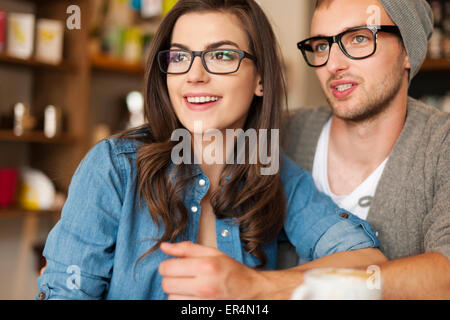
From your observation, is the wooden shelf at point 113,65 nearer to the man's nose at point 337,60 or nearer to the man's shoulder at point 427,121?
the man's nose at point 337,60

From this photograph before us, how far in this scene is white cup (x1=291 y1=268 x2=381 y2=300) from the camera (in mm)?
799

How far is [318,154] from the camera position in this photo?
1.53 metres

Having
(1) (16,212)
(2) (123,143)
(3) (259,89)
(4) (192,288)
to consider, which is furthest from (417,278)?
(1) (16,212)

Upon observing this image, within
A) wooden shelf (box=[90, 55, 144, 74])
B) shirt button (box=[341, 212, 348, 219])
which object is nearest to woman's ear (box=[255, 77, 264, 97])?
shirt button (box=[341, 212, 348, 219])

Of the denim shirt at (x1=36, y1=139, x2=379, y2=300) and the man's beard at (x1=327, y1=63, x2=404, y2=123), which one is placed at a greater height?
the man's beard at (x1=327, y1=63, x2=404, y2=123)

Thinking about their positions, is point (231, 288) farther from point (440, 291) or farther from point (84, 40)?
point (84, 40)

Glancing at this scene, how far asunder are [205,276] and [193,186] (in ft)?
1.25

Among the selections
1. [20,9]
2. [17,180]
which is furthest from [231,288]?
[20,9]

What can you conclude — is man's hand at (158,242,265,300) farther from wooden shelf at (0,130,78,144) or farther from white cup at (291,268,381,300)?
wooden shelf at (0,130,78,144)

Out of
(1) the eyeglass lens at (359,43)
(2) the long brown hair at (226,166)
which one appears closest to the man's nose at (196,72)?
(2) the long brown hair at (226,166)

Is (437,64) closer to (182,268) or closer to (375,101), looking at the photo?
(375,101)

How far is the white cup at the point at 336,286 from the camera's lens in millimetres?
799

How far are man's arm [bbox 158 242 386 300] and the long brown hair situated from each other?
23 centimetres
